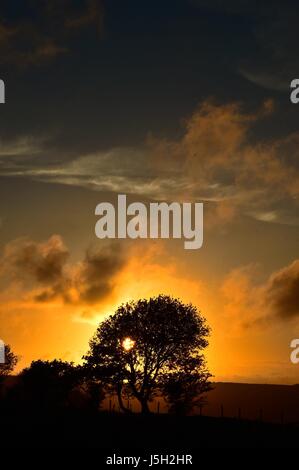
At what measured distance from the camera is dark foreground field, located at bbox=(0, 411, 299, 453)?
176 ft

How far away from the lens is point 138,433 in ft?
202

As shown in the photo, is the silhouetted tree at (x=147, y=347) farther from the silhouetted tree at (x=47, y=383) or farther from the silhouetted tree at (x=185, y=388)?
the silhouetted tree at (x=47, y=383)

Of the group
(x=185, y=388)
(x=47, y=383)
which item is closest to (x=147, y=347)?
(x=185, y=388)

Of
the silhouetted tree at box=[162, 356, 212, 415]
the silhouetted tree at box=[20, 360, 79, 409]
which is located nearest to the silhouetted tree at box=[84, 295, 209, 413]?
the silhouetted tree at box=[162, 356, 212, 415]

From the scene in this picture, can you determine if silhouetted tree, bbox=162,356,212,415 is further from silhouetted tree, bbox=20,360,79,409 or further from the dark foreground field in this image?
silhouetted tree, bbox=20,360,79,409

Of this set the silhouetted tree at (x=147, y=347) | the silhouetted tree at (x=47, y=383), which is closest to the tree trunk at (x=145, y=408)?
the silhouetted tree at (x=147, y=347)

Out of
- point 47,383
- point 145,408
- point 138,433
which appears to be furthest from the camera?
point 47,383

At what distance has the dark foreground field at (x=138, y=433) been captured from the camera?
53.6 metres

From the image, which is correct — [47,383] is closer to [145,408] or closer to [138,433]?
[145,408]
